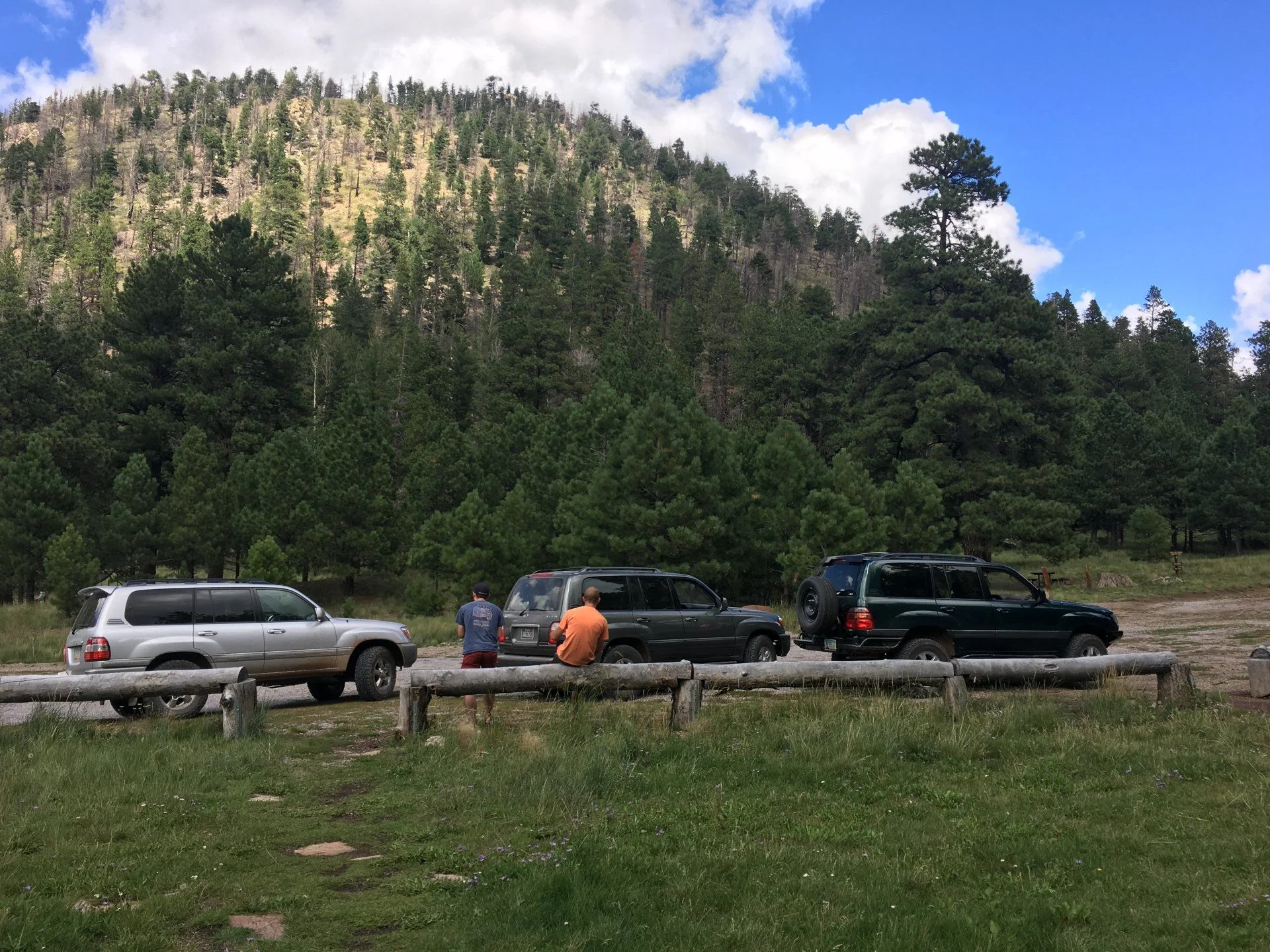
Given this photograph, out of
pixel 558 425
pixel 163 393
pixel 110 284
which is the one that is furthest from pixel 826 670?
pixel 110 284

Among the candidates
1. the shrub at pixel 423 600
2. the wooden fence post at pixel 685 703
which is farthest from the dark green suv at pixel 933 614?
the shrub at pixel 423 600

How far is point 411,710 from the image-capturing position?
9.96 m

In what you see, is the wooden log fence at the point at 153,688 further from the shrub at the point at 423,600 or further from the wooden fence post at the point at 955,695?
the shrub at the point at 423,600

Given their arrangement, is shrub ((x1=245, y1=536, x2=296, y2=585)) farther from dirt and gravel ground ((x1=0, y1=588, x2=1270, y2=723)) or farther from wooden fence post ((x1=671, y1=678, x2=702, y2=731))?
→ wooden fence post ((x1=671, y1=678, x2=702, y2=731))

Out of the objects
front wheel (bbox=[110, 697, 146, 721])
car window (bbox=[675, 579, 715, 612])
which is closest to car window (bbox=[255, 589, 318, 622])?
front wheel (bbox=[110, 697, 146, 721])

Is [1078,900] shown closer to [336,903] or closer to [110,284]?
[336,903]

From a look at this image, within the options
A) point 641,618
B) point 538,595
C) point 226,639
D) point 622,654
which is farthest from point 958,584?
point 226,639

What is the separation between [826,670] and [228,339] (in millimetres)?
50432

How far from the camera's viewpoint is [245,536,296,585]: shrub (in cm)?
3569

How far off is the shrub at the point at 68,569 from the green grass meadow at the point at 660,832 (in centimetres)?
2797

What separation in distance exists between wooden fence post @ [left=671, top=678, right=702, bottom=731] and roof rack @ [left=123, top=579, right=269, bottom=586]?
635 centimetres

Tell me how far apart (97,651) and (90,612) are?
68cm

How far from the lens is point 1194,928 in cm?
458

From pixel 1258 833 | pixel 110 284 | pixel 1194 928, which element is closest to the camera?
pixel 1194 928
